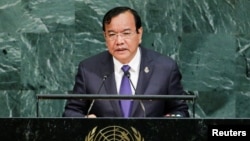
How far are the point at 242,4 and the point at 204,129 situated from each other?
289 centimetres

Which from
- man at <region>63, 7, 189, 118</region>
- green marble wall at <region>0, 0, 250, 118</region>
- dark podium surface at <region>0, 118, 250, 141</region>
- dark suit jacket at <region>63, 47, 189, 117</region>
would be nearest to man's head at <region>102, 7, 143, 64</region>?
man at <region>63, 7, 189, 118</region>

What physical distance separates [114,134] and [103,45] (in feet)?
8.80

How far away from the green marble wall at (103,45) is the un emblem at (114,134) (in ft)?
8.71

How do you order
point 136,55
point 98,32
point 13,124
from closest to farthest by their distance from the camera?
point 13,124, point 136,55, point 98,32

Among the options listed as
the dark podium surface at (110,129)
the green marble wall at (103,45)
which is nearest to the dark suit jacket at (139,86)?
the dark podium surface at (110,129)

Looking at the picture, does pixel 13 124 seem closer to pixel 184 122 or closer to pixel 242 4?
pixel 184 122

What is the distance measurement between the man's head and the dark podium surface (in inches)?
41.4

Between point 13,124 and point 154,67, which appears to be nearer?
point 13,124

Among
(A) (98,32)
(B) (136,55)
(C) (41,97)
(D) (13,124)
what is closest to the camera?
(D) (13,124)

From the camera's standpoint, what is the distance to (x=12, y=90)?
5707mm

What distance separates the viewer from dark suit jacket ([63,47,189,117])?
154 inches

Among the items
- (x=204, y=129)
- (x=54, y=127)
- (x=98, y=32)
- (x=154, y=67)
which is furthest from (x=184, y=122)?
(x=98, y=32)

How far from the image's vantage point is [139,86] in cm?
399

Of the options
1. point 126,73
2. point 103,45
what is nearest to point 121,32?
point 126,73
